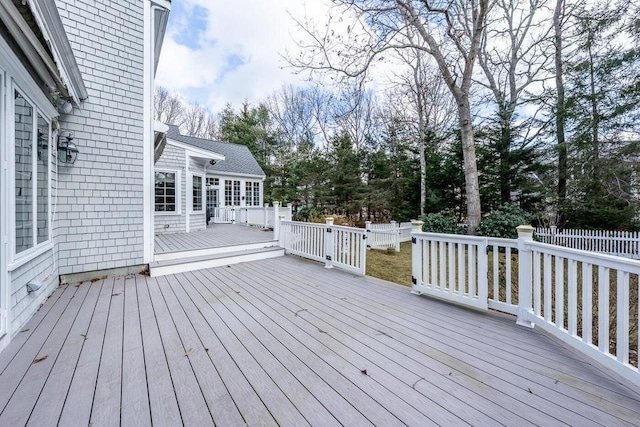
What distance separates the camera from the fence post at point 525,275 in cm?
274

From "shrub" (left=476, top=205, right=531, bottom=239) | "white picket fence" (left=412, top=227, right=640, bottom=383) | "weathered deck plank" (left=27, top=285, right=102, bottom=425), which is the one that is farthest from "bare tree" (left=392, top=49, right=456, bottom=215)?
"weathered deck plank" (left=27, top=285, right=102, bottom=425)

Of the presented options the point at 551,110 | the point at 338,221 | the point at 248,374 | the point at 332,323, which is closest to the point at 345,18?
the point at 338,221

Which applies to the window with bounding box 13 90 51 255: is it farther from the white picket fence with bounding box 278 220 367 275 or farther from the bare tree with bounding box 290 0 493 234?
the bare tree with bounding box 290 0 493 234

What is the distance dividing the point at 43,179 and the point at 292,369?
4019 mm

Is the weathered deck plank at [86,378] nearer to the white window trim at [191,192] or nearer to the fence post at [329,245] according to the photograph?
the fence post at [329,245]

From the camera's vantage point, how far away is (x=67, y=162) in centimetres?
420

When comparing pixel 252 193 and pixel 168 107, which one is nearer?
pixel 252 193

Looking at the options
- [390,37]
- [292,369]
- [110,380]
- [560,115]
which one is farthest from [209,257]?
[560,115]

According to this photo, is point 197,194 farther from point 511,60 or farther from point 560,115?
point 511,60

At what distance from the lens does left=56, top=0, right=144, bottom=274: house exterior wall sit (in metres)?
4.28

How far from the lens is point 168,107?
21.0 meters

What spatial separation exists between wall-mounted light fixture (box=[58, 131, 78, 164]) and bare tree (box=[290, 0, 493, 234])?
240 inches

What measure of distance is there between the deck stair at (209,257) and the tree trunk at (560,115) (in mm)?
11383


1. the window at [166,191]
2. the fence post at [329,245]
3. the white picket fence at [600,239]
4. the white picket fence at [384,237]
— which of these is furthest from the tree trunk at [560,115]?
the window at [166,191]
